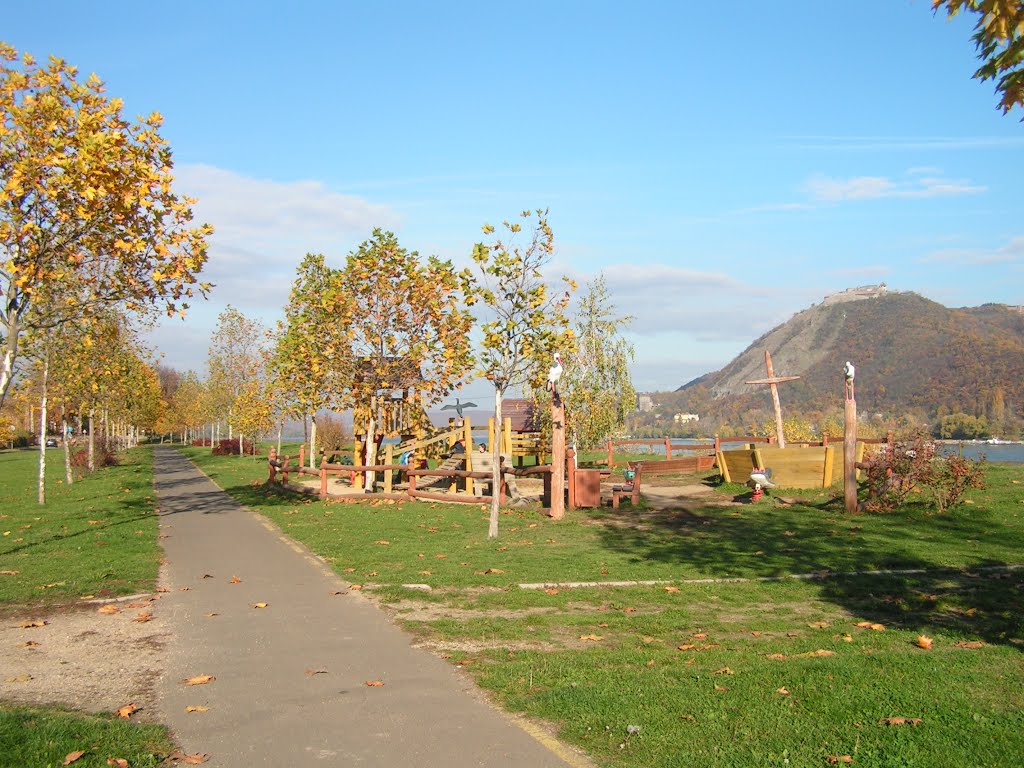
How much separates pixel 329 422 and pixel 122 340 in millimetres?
17258

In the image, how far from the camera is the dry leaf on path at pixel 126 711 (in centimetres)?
541

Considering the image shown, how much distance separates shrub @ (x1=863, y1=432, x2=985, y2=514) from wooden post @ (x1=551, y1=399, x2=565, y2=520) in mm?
6078

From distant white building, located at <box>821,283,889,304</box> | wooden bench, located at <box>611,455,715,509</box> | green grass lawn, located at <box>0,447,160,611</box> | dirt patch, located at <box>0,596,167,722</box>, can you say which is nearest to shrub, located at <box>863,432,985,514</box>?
wooden bench, located at <box>611,455,715,509</box>

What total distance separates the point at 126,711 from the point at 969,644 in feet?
20.9

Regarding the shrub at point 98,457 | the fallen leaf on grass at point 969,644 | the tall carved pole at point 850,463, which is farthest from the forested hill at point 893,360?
the fallen leaf on grass at point 969,644

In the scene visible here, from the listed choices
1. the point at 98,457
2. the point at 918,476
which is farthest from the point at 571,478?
the point at 98,457

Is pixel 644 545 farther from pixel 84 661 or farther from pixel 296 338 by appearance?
pixel 296 338

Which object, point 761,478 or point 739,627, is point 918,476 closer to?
point 761,478

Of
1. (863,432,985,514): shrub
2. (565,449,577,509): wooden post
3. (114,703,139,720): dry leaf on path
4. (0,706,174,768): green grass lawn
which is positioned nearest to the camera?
(0,706,174,768): green grass lawn

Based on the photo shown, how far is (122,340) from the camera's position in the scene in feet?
111

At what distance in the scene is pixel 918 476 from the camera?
16.4 m

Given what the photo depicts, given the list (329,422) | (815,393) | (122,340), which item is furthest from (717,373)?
(122,340)

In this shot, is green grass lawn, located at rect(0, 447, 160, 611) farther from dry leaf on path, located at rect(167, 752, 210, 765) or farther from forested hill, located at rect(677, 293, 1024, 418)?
forested hill, located at rect(677, 293, 1024, 418)

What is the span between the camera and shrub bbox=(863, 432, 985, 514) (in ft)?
52.6
